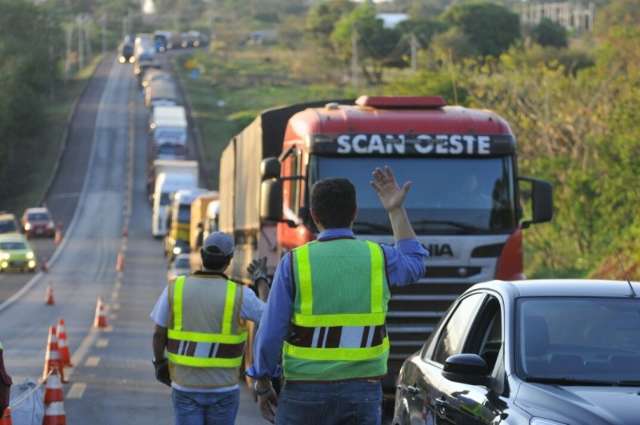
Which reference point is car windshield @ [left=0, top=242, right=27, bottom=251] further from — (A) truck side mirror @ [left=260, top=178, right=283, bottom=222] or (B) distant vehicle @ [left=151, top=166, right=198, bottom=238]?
(A) truck side mirror @ [left=260, top=178, right=283, bottom=222]

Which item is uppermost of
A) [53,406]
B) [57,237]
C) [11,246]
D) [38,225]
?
[53,406]

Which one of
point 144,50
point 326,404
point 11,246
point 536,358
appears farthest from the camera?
point 144,50

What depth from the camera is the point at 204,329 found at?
Result: 8.62 metres

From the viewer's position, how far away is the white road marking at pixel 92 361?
825 inches

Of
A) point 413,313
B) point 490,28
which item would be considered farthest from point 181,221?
point 490,28

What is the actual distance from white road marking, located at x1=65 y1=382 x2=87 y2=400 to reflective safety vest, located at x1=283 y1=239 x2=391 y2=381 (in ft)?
33.6

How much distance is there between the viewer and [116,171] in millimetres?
94375

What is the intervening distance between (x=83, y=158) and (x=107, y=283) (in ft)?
174

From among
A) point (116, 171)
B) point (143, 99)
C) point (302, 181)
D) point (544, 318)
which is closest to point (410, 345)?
point (302, 181)

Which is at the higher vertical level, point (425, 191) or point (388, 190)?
point (388, 190)

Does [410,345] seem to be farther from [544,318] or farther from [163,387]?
[544,318]

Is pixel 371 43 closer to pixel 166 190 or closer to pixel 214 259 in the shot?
pixel 166 190

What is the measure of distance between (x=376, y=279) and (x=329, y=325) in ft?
0.97

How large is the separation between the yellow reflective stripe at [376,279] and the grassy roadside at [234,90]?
79.7 metres
